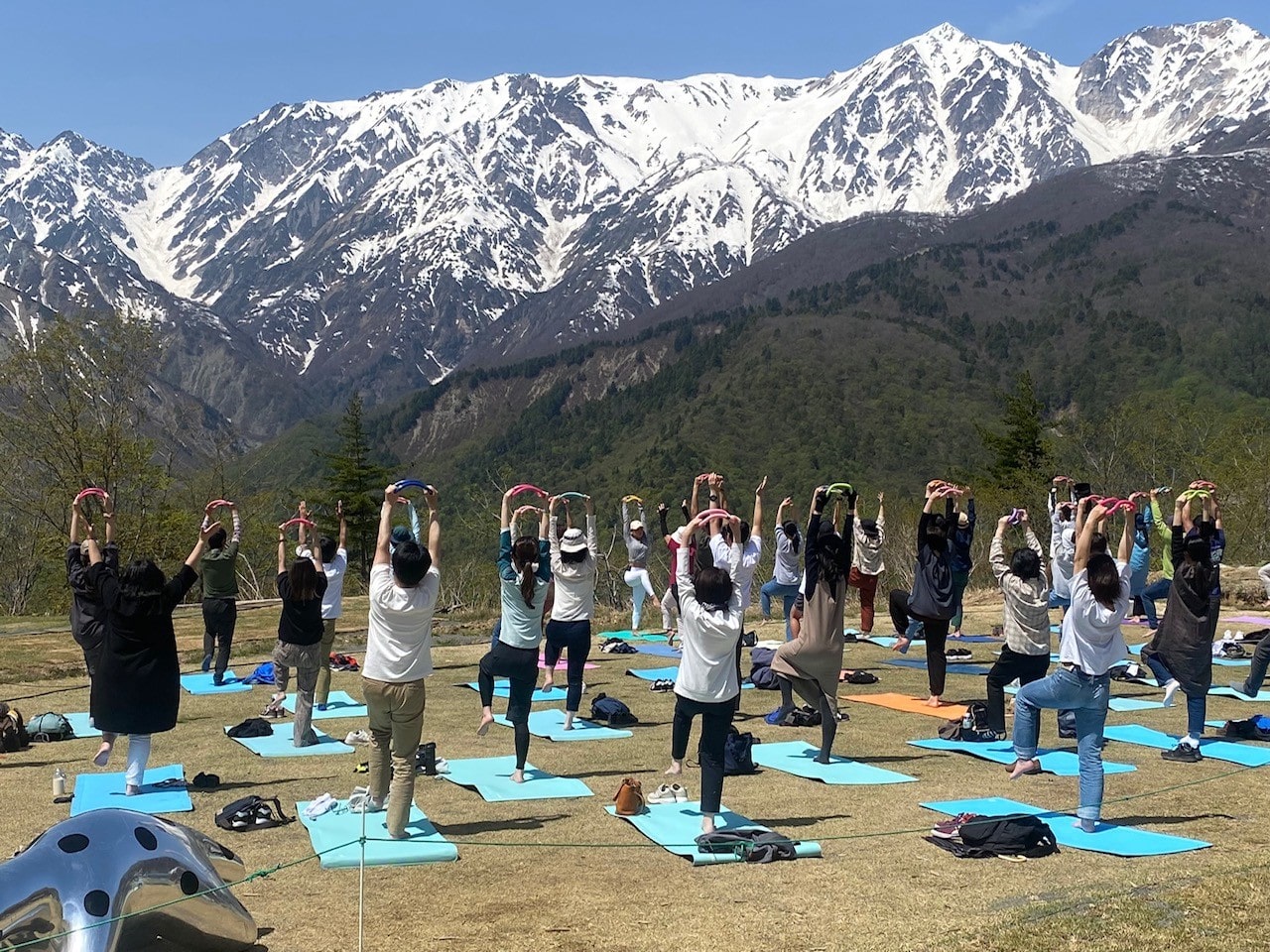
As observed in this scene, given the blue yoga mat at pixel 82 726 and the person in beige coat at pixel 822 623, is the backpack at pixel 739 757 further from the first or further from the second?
the blue yoga mat at pixel 82 726

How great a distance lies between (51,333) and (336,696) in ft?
96.0

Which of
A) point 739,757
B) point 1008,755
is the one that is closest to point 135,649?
point 739,757

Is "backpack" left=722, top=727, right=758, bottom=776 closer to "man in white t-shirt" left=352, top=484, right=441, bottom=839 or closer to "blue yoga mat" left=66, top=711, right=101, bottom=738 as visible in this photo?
"man in white t-shirt" left=352, top=484, right=441, bottom=839

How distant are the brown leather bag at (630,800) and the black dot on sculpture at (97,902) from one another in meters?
4.41

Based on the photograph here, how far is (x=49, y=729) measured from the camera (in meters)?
12.9

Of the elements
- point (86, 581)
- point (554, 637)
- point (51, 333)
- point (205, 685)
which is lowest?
point (205, 685)

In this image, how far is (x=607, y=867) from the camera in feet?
27.0

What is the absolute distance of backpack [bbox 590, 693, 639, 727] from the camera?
549 inches

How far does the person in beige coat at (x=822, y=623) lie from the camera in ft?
37.5

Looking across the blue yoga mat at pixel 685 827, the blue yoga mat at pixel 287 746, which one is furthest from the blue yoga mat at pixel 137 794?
the blue yoga mat at pixel 685 827

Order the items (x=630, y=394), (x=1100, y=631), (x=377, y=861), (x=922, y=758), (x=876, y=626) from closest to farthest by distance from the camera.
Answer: (x=377, y=861) → (x=1100, y=631) → (x=922, y=758) → (x=876, y=626) → (x=630, y=394)

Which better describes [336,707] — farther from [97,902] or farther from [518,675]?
[97,902]

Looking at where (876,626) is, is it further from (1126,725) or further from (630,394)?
(630,394)

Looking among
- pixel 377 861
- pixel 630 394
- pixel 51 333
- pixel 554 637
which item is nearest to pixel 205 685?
pixel 554 637
